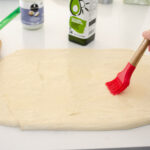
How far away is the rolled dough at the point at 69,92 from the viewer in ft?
1.57

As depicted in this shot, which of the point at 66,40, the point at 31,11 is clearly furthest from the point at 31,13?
the point at 66,40

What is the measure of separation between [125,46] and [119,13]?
257mm

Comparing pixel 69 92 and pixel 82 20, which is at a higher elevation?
pixel 82 20

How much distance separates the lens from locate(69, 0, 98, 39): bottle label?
2.14ft

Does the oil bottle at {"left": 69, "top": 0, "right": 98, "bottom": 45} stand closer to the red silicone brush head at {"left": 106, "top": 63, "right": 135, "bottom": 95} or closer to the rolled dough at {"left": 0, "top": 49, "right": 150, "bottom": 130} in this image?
the rolled dough at {"left": 0, "top": 49, "right": 150, "bottom": 130}

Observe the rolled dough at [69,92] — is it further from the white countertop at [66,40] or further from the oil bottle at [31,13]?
the oil bottle at [31,13]

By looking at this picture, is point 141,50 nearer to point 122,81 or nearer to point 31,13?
point 122,81

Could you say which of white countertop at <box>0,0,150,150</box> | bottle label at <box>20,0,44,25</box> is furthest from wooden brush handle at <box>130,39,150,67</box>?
bottle label at <box>20,0,44,25</box>

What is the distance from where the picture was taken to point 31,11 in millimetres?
733

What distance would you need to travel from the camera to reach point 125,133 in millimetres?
472

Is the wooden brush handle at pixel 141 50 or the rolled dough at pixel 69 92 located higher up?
the wooden brush handle at pixel 141 50

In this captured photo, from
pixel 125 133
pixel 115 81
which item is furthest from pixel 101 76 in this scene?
pixel 125 133

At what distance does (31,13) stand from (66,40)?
0.14 meters

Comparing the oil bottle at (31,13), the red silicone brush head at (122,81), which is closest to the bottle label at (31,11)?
the oil bottle at (31,13)
